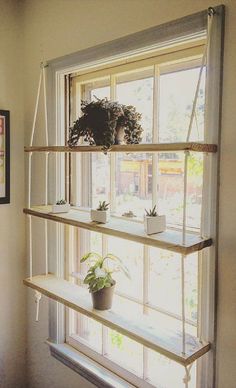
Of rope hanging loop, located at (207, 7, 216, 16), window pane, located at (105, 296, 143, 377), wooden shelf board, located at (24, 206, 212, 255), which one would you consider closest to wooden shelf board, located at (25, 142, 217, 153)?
wooden shelf board, located at (24, 206, 212, 255)

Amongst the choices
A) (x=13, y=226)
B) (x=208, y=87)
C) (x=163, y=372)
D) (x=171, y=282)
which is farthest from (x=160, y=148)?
(x=13, y=226)

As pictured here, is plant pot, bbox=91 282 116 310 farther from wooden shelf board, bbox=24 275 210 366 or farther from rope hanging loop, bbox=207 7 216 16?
rope hanging loop, bbox=207 7 216 16

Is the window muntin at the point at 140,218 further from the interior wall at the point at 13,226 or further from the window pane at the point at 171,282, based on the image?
the interior wall at the point at 13,226

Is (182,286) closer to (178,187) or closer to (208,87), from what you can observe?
(178,187)

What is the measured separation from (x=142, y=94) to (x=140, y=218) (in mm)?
562

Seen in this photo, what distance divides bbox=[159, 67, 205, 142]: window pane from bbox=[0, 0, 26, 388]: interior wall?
101 cm

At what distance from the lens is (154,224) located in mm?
1388

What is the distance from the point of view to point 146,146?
1354mm

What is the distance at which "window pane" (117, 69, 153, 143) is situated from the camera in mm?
1660

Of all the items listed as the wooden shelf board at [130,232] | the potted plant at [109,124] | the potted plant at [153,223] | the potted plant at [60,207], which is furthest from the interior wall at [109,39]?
the potted plant at [60,207]

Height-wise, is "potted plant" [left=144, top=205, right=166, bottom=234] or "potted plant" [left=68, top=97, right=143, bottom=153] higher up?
"potted plant" [left=68, top=97, right=143, bottom=153]

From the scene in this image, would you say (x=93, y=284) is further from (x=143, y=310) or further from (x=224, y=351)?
(x=224, y=351)

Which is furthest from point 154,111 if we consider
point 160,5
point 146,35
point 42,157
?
point 42,157

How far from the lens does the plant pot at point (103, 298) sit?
5.25 ft
